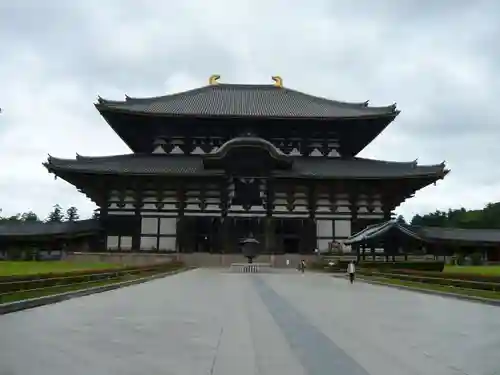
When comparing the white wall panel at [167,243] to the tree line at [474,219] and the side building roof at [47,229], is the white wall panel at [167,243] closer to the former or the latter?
the side building roof at [47,229]

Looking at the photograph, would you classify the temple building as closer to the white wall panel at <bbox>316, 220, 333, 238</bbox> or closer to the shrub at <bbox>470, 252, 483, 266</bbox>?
the white wall panel at <bbox>316, 220, 333, 238</bbox>

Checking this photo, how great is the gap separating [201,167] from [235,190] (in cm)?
385

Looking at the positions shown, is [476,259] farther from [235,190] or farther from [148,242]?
[148,242]

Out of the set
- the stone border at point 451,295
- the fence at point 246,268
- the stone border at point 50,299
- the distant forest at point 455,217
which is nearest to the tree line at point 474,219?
the distant forest at point 455,217

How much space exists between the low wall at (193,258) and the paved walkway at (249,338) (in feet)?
97.7

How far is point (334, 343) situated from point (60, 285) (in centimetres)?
1402

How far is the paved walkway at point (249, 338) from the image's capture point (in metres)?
7.51

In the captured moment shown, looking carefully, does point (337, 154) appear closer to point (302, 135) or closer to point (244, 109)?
point (302, 135)

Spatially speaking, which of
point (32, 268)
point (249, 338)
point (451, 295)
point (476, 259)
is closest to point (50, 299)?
point (249, 338)

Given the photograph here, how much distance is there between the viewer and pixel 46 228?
48562mm

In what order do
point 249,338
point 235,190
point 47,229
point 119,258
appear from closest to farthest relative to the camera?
point 249,338
point 119,258
point 47,229
point 235,190

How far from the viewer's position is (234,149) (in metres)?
49.0

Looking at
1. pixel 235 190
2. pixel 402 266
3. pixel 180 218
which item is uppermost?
pixel 235 190

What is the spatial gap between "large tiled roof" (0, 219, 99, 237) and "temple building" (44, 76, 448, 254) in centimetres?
151
